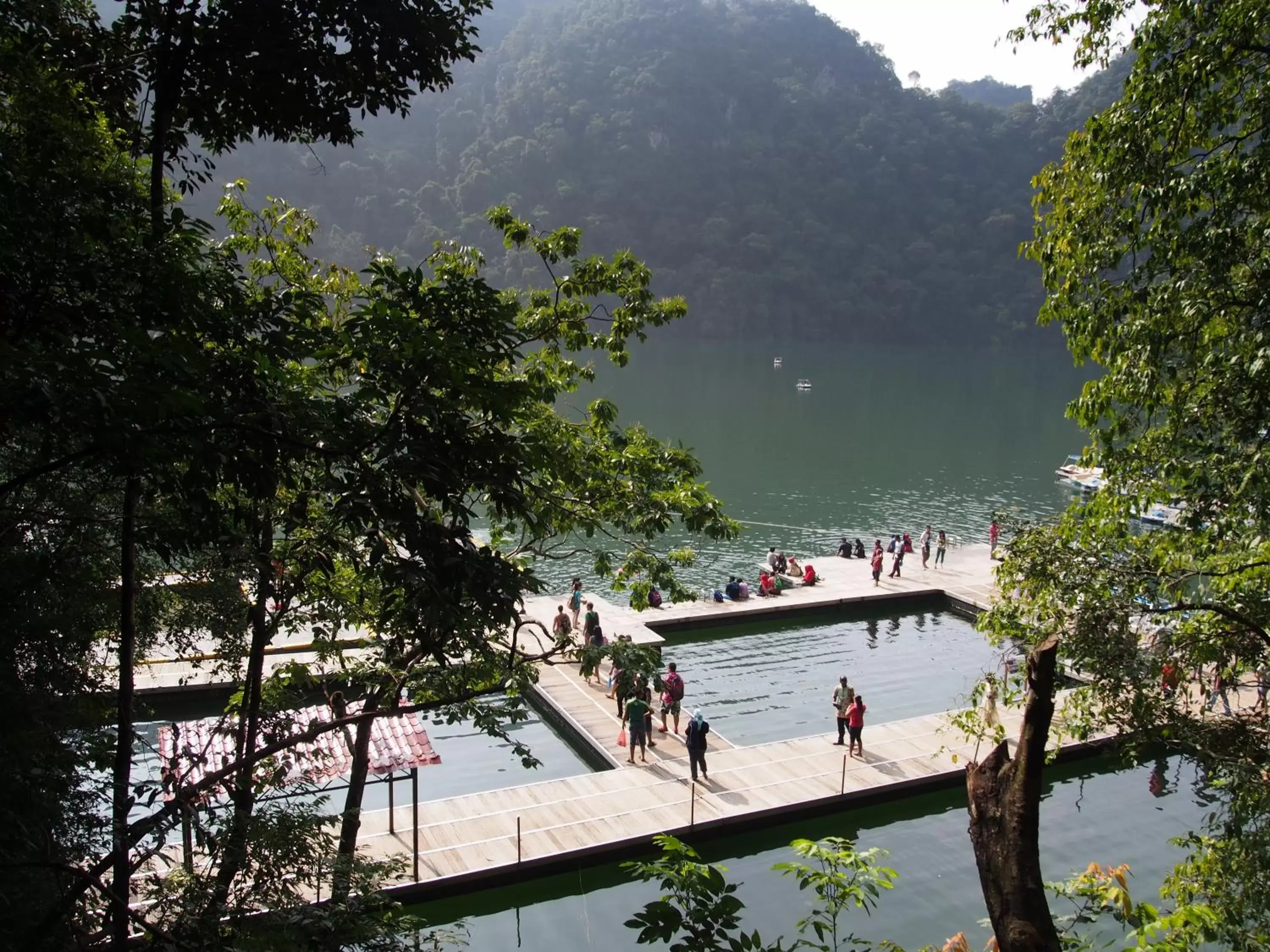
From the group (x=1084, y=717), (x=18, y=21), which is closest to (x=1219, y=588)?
(x=1084, y=717)

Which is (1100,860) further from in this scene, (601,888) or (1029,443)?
(1029,443)

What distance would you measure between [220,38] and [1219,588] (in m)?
7.71

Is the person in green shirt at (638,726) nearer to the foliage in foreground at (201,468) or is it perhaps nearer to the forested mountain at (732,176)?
the foliage in foreground at (201,468)

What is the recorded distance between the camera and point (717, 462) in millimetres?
44531

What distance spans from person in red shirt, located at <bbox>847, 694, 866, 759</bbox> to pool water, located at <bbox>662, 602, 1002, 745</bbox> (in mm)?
1366

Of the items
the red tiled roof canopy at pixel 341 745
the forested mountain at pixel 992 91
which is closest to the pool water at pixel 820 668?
the red tiled roof canopy at pixel 341 745

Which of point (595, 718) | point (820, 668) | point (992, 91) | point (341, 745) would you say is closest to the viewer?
point (341, 745)

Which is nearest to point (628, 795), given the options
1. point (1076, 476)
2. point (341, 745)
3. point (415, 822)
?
point (415, 822)

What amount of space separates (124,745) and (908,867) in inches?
403

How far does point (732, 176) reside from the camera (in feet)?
387

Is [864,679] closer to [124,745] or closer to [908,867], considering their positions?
[908,867]

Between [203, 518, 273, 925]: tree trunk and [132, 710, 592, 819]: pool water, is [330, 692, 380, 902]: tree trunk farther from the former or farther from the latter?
[132, 710, 592, 819]: pool water

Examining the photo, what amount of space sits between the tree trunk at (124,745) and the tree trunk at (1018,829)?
12.9ft

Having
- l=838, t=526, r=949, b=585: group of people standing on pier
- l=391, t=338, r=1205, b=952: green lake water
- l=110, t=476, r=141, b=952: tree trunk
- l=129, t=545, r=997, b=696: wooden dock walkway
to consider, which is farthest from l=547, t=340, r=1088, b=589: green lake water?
l=110, t=476, r=141, b=952: tree trunk
